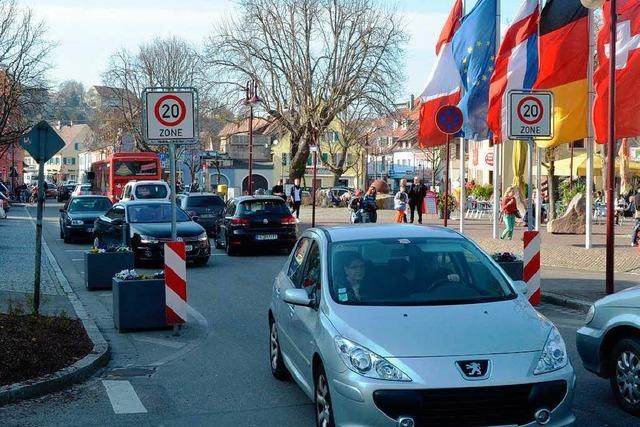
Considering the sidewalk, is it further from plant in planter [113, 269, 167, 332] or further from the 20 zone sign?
the 20 zone sign

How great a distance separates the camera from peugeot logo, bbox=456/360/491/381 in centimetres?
531

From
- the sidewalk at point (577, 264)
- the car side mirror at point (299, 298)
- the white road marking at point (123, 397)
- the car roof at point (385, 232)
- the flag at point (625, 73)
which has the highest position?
the flag at point (625, 73)

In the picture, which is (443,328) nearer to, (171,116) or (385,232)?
(385,232)

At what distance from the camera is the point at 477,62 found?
22.6 m

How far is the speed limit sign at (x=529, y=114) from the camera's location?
42.1 feet

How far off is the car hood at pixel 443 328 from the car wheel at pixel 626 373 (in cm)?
109

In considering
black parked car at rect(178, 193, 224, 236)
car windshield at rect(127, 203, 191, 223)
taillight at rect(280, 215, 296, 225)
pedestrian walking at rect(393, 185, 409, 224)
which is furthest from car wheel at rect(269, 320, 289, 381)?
black parked car at rect(178, 193, 224, 236)

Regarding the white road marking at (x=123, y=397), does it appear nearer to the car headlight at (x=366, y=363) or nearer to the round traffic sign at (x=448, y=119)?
the car headlight at (x=366, y=363)

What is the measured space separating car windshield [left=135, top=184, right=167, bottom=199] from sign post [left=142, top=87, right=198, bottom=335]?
79.0 ft

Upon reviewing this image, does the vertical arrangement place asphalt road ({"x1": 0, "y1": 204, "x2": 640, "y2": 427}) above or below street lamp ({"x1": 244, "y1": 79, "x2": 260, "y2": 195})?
below

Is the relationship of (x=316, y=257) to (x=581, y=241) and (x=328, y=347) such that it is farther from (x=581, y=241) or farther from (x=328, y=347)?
(x=581, y=241)

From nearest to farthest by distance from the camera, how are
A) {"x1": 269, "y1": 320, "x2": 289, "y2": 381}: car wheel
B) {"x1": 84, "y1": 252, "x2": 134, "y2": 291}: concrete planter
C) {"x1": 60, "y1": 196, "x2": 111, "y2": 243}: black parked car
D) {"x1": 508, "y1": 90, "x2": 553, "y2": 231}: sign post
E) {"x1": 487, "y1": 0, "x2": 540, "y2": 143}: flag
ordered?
1. {"x1": 269, "y1": 320, "x2": 289, "y2": 381}: car wheel
2. {"x1": 508, "y1": 90, "x2": 553, "y2": 231}: sign post
3. {"x1": 84, "y1": 252, "x2": 134, "y2": 291}: concrete planter
4. {"x1": 487, "y1": 0, "x2": 540, "y2": 143}: flag
5. {"x1": 60, "y1": 196, "x2": 111, "y2": 243}: black parked car

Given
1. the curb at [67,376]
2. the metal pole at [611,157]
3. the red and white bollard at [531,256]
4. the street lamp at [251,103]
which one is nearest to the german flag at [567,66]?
the metal pole at [611,157]

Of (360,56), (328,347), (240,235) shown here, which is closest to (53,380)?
(328,347)
